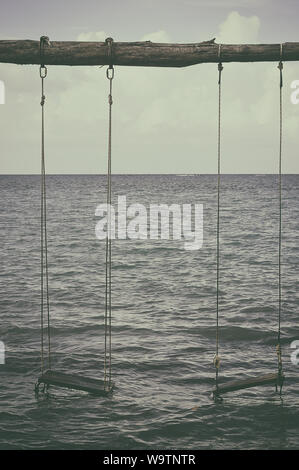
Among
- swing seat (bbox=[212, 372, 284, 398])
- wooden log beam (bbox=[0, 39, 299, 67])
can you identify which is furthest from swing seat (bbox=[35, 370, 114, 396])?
wooden log beam (bbox=[0, 39, 299, 67])

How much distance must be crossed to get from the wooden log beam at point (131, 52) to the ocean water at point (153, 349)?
7.39m

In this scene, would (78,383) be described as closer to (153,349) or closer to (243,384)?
(243,384)

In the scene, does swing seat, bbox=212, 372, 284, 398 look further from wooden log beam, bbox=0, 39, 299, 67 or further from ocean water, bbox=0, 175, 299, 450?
wooden log beam, bbox=0, 39, 299, 67

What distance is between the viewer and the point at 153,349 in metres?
17.4

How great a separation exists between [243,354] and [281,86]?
32.6ft

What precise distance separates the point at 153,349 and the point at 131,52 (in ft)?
35.2

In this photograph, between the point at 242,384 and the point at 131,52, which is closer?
the point at 131,52

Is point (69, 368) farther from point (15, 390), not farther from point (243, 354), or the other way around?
point (243, 354)

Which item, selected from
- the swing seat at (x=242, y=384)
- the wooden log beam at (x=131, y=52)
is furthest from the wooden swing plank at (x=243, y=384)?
the wooden log beam at (x=131, y=52)

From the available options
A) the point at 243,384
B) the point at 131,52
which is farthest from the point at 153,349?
the point at 131,52

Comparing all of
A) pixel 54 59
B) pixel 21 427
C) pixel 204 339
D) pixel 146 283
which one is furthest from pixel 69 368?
pixel 146 283

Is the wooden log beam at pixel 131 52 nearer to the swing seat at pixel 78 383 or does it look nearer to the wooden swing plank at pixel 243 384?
the swing seat at pixel 78 383

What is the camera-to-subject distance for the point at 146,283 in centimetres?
2819

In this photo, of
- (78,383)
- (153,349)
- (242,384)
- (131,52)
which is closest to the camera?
(131,52)
